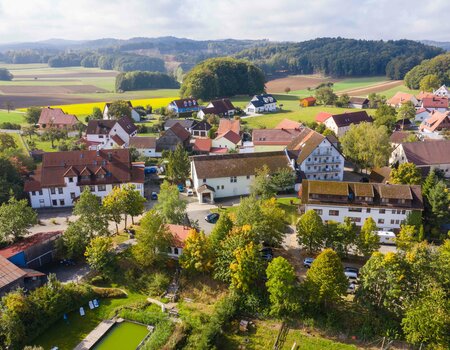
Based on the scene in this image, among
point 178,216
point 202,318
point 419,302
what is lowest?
point 202,318

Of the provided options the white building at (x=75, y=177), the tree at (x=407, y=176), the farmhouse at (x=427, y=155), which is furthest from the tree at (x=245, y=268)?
the farmhouse at (x=427, y=155)

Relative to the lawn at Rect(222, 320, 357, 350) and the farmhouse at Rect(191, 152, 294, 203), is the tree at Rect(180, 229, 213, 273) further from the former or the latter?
the farmhouse at Rect(191, 152, 294, 203)

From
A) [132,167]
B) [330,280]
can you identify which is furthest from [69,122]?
[330,280]

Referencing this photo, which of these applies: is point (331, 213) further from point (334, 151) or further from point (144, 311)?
point (144, 311)

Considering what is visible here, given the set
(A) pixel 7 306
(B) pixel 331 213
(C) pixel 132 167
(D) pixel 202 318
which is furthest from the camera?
(C) pixel 132 167

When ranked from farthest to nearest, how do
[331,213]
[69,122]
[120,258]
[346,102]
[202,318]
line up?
[346,102] < [69,122] < [331,213] < [120,258] < [202,318]
